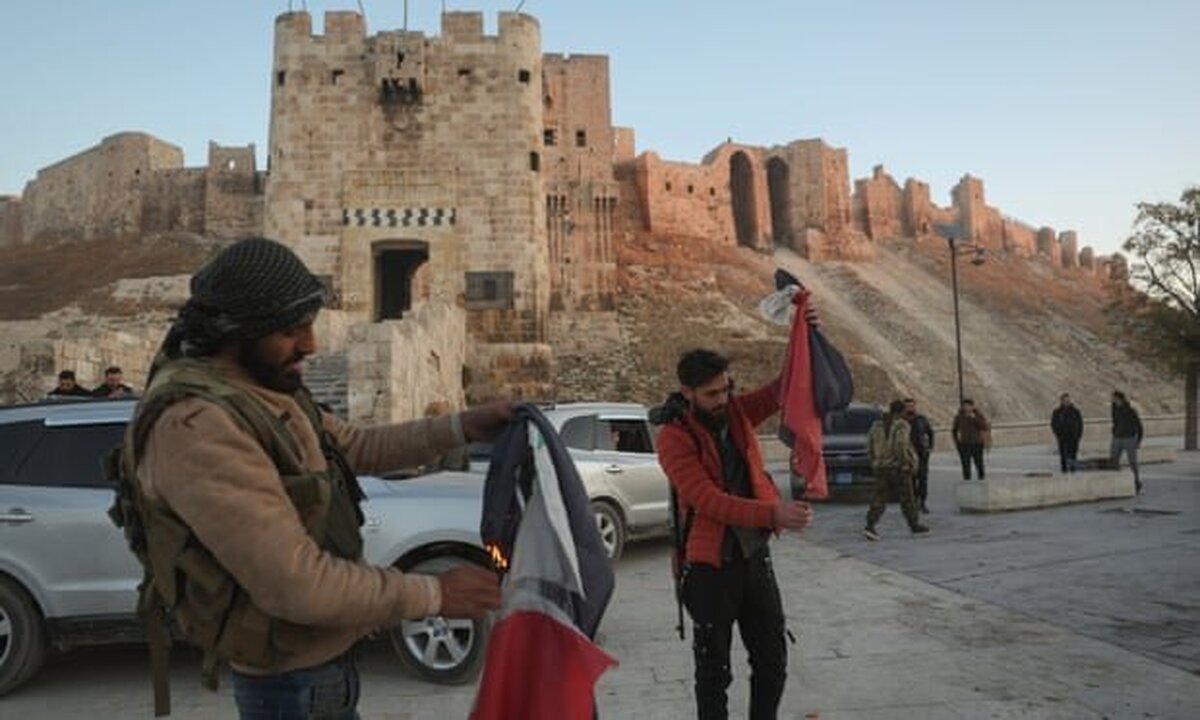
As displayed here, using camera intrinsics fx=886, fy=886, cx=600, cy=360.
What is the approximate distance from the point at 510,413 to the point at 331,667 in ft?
2.59

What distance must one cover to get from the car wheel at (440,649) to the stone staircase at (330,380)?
906 centimetres

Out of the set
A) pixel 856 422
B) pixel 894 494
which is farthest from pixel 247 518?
pixel 856 422

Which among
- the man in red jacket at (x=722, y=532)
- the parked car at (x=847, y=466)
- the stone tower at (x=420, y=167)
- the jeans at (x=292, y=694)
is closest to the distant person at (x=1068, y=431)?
the parked car at (x=847, y=466)

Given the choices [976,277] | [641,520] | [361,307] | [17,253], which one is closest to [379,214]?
[361,307]

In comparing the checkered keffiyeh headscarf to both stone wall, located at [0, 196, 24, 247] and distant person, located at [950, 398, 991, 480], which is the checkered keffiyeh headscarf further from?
stone wall, located at [0, 196, 24, 247]

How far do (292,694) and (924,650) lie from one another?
4.45 meters

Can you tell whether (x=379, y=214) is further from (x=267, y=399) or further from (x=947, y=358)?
(x=947, y=358)

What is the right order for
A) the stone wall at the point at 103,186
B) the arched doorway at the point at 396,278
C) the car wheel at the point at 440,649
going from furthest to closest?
the stone wall at the point at 103,186, the arched doorway at the point at 396,278, the car wheel at the point at 440,649

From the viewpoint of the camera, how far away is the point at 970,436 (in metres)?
15.4

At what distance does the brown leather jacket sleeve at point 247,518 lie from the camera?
5.65 ft

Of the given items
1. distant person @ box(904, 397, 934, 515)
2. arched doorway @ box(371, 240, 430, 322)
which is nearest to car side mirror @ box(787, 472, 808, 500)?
distant person @ box(904, 397, 934, 515)

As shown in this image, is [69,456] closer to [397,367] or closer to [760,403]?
[760,403]

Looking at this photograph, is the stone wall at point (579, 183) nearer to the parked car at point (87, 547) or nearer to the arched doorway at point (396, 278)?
the arched doorway at point (396, 278)

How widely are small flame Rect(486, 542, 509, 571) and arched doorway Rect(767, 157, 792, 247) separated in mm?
61410
